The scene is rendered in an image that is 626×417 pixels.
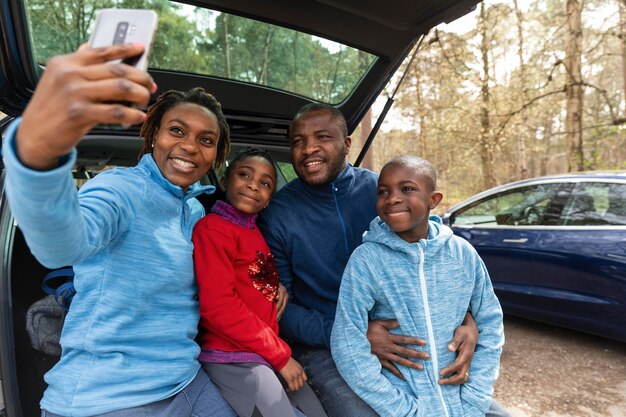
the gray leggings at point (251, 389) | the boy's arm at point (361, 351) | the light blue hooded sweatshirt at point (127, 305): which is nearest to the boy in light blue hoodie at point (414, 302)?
the boy's arm at point (361, 351)

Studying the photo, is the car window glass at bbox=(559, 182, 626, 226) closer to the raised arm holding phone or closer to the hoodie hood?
the hoodie hood

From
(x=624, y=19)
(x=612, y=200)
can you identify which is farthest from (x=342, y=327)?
(x=624, y=19)

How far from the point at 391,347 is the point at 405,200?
1.92 feet

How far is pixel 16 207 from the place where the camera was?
78cm

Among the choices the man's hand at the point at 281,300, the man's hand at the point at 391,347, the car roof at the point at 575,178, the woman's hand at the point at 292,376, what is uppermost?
the car roof at the point at 575,178

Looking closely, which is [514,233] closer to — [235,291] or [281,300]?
[281,300]

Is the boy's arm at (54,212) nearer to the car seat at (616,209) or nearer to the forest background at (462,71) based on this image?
the forest background at (462,71)

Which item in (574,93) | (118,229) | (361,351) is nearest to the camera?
(118,229)

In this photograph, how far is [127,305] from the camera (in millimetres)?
1199

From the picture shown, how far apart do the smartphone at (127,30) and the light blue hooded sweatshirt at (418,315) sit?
3.62 feet

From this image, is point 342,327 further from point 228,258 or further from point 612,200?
point 612,200

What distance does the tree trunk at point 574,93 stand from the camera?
972cm

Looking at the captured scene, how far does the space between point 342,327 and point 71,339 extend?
0.90 metres

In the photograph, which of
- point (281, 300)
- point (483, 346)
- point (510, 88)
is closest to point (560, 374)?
point (483, 346)
